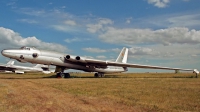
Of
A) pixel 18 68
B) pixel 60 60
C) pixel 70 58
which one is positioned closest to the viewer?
pixel 60 60

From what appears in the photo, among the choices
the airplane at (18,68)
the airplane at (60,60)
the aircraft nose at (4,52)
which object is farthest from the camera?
the airplane at (18,68)

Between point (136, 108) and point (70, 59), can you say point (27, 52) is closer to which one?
point (70, 59)

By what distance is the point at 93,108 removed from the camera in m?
7.43

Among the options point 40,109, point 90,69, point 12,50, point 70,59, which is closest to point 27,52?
point 12,50

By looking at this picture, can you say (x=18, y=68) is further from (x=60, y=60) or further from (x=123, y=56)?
(x=60, y=60)

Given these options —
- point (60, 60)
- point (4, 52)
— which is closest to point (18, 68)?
point (60, 60)

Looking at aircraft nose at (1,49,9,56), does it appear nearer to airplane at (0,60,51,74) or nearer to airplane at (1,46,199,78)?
airplane at (1,46,199,78)

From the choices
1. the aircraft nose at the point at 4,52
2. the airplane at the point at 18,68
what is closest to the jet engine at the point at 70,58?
the aircraft nose at the point at 4,52

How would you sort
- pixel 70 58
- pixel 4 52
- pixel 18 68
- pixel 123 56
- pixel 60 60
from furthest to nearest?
pixel 18 68 < pixel 123 56 < pixel 70 58 < pixel 60 60 < pixel 4 52

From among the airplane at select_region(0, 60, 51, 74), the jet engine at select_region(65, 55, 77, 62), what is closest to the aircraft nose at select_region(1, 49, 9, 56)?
the jet engine at select_region(65, 55, 77, 62)

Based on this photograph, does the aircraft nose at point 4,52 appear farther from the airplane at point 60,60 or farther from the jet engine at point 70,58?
the jet engine at point 70,58

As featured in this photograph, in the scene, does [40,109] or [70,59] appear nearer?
[40,109]

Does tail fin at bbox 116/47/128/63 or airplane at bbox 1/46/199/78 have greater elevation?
tail fin at bbox 116/47/128/63

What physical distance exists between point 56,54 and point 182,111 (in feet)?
82.0
